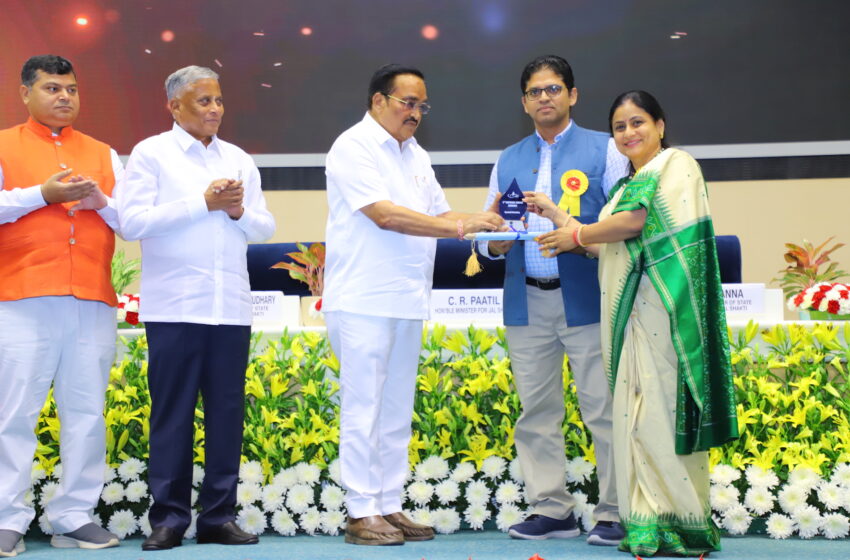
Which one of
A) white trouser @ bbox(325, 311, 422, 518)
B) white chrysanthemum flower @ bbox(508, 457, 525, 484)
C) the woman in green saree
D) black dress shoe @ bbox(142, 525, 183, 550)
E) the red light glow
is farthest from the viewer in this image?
the red light glow

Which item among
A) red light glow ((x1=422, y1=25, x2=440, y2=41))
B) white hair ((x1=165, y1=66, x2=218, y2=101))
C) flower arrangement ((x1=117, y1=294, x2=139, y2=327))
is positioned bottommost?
flower arrangement ((x1=117, y1=294, x2=139, y2=327))

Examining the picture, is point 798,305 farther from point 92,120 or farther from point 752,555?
point 92,120

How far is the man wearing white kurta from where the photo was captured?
2990 mm

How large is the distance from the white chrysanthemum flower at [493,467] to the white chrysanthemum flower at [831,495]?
42.9 inches

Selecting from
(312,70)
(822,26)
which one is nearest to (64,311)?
(312,70)

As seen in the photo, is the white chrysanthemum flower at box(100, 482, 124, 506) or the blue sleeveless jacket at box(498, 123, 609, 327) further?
the white chrysanthemum flower at box(100, 482, 124, 506)

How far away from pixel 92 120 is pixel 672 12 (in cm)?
410

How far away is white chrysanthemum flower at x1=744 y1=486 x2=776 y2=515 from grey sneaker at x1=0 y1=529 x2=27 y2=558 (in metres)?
2.43

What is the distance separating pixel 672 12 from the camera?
6.34m

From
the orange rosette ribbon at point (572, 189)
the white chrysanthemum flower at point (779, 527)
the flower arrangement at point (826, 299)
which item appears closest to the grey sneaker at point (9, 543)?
the orange rosette ribbon at point (572, 189)

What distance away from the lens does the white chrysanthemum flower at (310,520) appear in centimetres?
325

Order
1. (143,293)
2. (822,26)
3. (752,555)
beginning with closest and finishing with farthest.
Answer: (752,555)
(143,293)
(822,26)

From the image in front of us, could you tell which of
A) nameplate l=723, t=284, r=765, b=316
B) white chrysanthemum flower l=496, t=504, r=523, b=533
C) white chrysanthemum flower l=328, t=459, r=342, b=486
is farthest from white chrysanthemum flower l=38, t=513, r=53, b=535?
nameplate l=723, t=284, r=765, b=316

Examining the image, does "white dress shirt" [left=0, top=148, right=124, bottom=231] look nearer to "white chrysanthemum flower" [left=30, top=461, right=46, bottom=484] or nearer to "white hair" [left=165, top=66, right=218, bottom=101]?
"white hair" [left=165, top=66, right=218, bottom=101]
